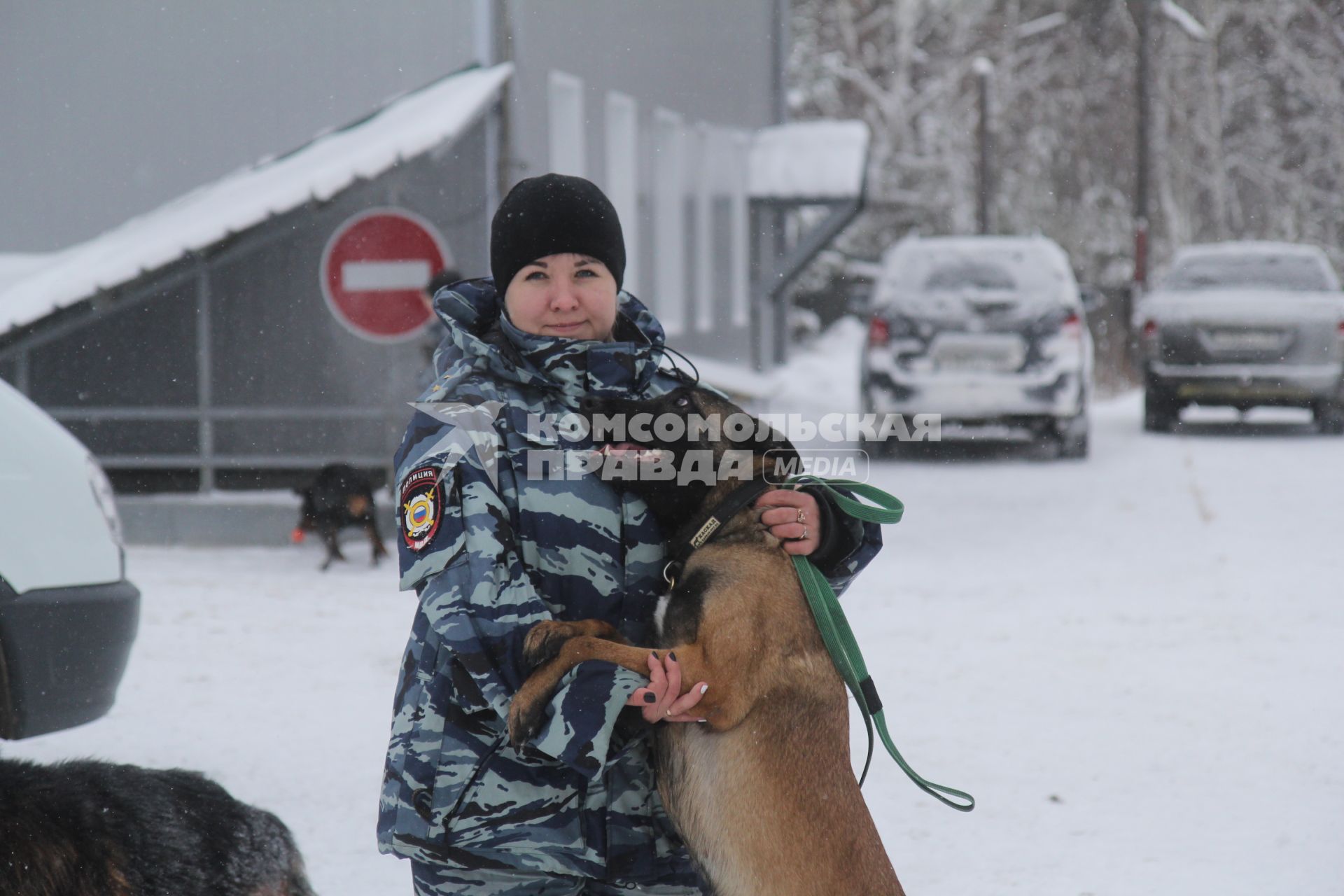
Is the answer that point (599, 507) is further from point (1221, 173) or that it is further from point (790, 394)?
point (1221, 173)

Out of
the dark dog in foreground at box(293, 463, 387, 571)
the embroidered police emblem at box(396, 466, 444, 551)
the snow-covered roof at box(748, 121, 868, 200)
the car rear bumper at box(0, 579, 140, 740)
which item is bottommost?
the dark dog in foreground at box(293, 463, 387, 571)

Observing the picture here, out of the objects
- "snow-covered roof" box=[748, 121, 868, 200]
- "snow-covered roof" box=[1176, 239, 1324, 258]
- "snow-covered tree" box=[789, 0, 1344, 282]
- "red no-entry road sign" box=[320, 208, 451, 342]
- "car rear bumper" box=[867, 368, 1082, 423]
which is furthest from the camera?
"snow-covered tree" box=[789, 0, 1344, 282]

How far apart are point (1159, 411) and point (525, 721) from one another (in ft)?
48.6

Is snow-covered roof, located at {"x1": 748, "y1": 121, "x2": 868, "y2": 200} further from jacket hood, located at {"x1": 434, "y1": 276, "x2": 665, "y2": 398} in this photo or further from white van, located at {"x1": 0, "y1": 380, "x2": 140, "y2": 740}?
jacket hood, located at {"x1": 434, "y1": 276, "x2": 665, "y2": 398}

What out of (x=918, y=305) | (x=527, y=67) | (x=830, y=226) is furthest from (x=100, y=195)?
(x=830, y=226)

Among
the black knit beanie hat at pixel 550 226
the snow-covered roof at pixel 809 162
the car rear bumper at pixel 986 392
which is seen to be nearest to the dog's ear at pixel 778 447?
the black knit beanie hat at pixel 550 226

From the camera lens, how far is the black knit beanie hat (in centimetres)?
225

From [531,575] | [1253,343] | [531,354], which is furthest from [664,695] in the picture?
[1253,343]

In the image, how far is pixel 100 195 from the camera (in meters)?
10.8

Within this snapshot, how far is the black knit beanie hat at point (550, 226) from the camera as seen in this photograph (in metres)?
2.25

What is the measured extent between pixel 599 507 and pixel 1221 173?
134 feet

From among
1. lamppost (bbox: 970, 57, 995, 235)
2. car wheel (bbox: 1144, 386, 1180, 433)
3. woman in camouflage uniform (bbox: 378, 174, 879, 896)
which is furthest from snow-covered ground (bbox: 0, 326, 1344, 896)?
lamppost (bbox: 970, 57, 995, 235)

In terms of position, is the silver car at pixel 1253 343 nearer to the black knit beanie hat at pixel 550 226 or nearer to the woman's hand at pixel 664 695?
the black knit beanie hat at pixel 550 226

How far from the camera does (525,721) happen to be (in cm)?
197
